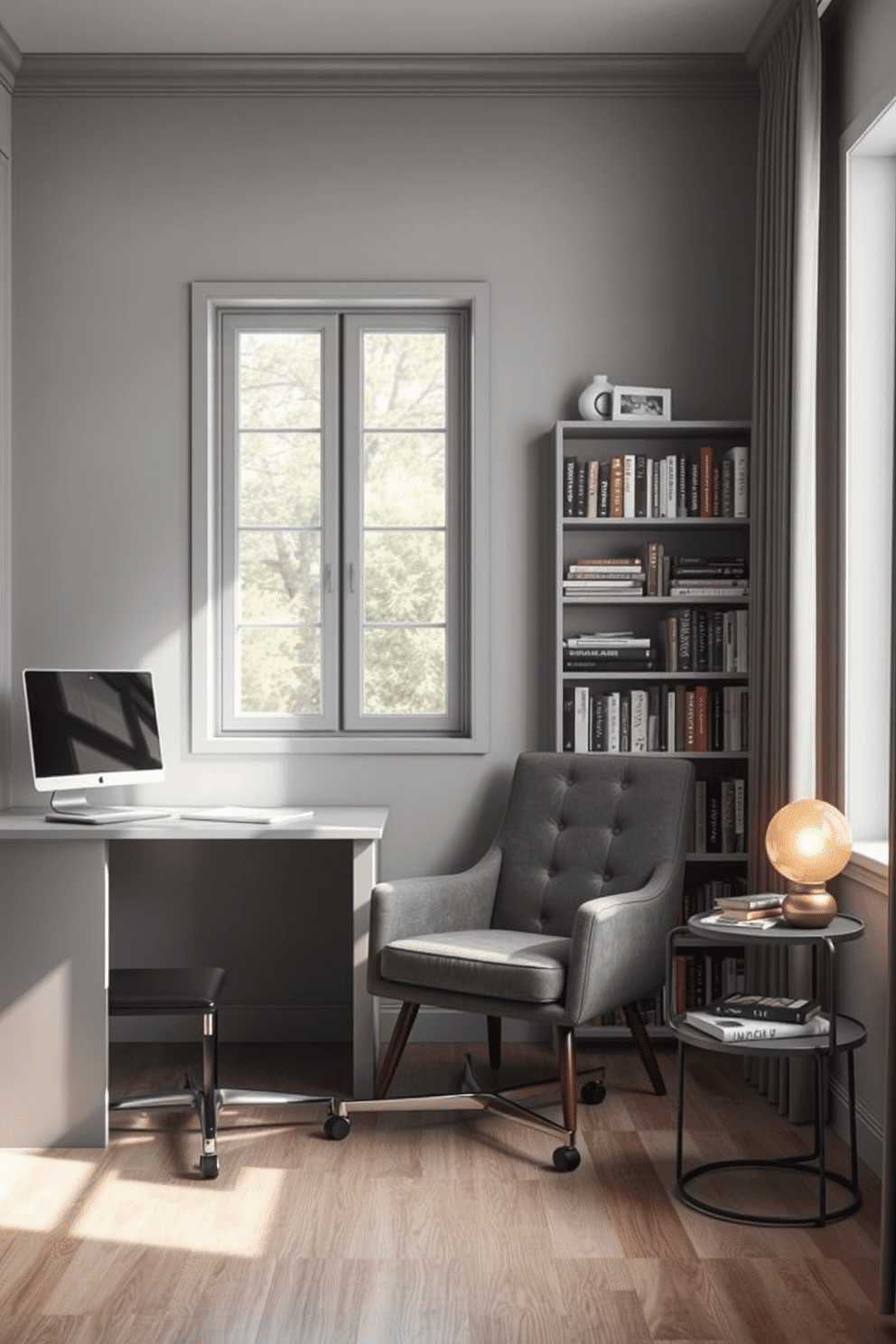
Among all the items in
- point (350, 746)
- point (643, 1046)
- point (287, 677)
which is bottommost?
point (643, 1046)

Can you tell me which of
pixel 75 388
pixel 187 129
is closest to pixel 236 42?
pixel 187 129

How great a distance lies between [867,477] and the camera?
3.48m

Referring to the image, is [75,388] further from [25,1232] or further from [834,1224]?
[834,1224]

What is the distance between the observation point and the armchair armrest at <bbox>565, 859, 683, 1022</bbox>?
125 inches

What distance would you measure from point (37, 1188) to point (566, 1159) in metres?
1.19

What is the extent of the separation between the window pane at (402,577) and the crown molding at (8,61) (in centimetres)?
174

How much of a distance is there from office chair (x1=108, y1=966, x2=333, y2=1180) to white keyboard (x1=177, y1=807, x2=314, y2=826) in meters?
0.42

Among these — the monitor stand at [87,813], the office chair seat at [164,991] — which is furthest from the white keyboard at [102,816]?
the office chair seat at [164,991]

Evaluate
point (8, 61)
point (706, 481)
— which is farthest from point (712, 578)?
point (8, 61)

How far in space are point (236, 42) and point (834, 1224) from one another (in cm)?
Answer: 357

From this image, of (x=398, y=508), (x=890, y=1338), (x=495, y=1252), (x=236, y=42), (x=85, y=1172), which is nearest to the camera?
(x=890, y=1338)

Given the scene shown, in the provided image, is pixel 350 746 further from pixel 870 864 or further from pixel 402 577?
pixel 870 864

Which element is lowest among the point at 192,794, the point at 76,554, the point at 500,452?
the point at 192,794

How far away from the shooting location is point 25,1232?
2.77 metres
